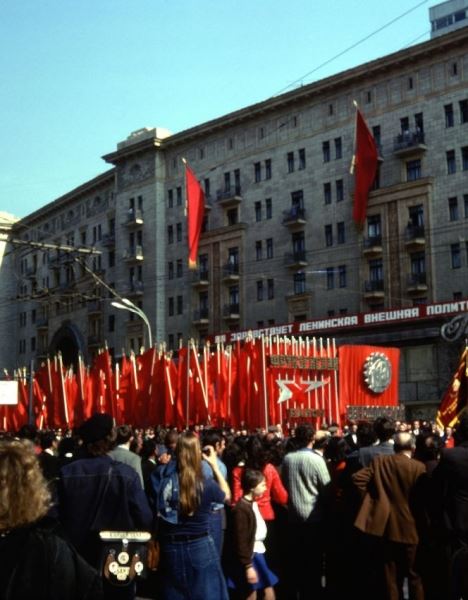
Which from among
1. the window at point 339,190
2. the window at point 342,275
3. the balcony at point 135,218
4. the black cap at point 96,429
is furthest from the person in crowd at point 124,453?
the balcony at point 135,218

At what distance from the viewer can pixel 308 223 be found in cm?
4838

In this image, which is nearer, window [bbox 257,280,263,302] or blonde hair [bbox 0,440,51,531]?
blonde hair [bbox 0,440,51,531]

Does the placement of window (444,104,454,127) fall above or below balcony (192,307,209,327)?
above

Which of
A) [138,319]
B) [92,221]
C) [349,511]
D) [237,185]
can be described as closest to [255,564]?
[349,511]

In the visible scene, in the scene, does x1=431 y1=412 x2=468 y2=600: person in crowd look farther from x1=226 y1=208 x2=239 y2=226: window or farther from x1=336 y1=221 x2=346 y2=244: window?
x1=226 y1=208 x2=239 y2=226: window

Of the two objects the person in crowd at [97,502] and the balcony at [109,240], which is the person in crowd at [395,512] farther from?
the balcony at [109,240]

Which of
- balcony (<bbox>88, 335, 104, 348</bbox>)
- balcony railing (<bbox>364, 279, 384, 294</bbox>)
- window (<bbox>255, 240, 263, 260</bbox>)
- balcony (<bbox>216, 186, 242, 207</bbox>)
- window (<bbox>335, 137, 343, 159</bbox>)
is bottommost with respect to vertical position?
balcony (<bbox>88, 335, 104, 348</bbox>)

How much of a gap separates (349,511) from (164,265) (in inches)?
1934

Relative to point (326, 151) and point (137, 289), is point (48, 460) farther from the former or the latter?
point (137, 289)

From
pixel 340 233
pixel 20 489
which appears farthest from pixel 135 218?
pixel 20 489

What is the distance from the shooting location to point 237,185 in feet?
173

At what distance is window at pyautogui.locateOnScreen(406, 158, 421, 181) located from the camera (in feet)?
144

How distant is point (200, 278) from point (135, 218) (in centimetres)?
730

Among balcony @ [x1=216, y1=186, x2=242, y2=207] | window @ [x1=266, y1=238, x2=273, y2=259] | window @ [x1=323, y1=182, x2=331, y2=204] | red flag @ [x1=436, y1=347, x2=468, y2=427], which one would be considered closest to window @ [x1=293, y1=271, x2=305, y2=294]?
window @ [x1=266, y1=238, x2=273, y2=259]
